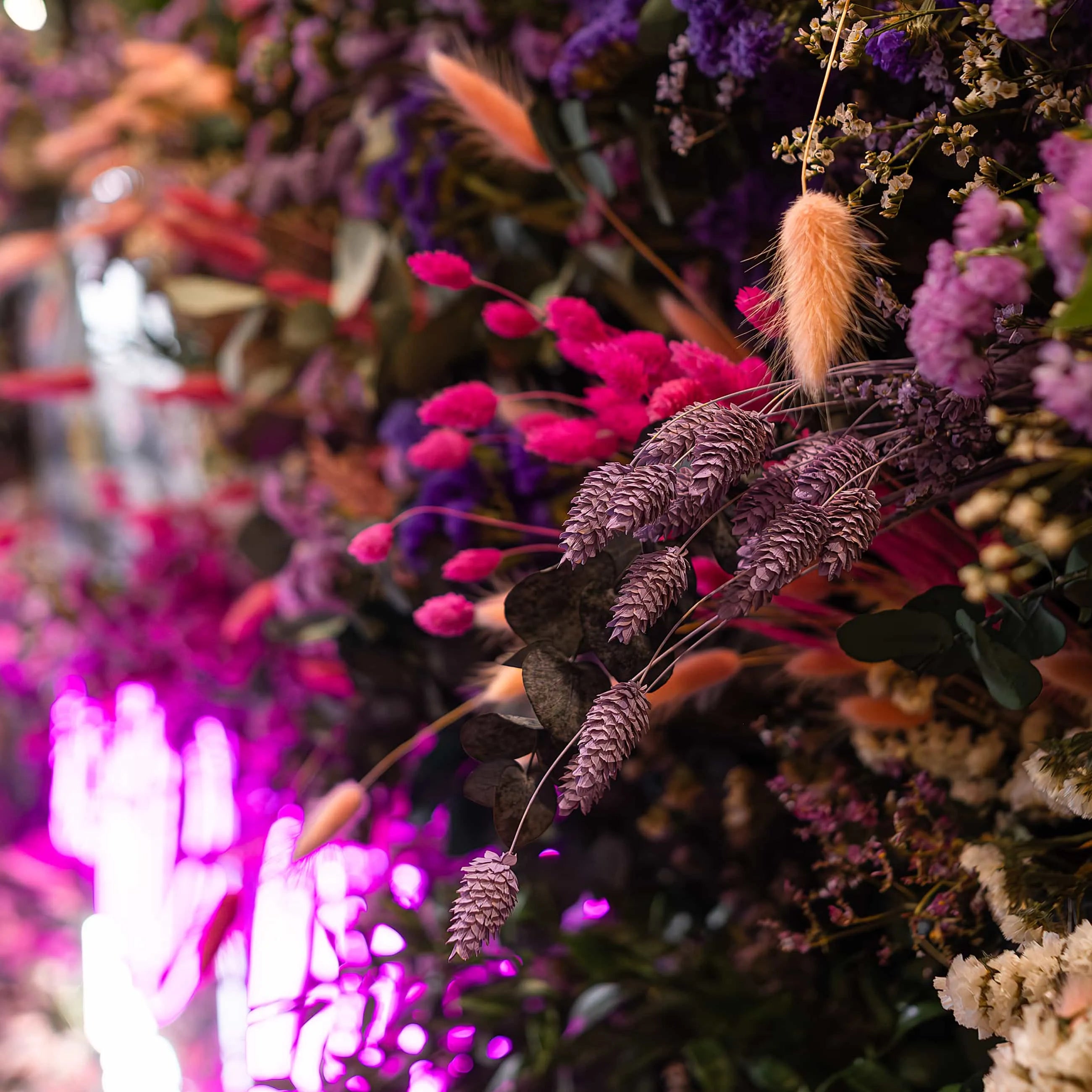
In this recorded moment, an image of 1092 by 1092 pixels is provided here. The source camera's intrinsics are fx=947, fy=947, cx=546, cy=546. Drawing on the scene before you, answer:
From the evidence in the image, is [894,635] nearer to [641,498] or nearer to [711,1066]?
[641,498]

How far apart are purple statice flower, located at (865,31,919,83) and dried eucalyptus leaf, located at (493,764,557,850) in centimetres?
33

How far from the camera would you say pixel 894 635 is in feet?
1.35

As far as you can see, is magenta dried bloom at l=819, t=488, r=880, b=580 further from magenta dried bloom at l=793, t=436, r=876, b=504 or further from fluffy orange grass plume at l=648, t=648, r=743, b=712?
fluffy orange grass plume at l=648, t=648, r=743, b=712

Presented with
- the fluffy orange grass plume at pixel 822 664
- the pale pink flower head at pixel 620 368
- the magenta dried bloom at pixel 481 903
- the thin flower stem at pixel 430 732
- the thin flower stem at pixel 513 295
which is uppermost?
the thin flower stem at pixel 513 295

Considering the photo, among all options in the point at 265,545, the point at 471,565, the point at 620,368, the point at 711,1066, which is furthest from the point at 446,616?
the point at 265,545

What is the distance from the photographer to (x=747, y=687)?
588mm

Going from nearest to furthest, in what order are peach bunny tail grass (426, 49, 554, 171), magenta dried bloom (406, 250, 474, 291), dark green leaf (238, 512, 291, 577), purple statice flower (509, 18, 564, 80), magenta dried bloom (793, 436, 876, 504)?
magenta dried bloom (793, 436, 876, 504) < magenta dried bloom (406, 250, 474, 291) < peach bunny tail grass (426, 49, 554, 171) < purple statice flower (509, 18, 564, 80) < dark green leaf (238, 512, 291, 577)

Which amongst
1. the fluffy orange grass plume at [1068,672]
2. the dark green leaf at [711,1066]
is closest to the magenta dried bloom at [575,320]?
the fluffy orange grass plume at [1068,672]

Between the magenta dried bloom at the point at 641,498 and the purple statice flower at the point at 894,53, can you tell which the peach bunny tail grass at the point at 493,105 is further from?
the magenta dried bloom at the point at 641,498

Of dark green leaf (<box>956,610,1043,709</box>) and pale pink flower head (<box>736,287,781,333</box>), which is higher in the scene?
pale pink flower head (<box>736,287,781,333</box>)

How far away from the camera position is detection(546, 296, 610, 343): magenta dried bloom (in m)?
0.44

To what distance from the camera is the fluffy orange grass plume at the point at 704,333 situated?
0.53 metres

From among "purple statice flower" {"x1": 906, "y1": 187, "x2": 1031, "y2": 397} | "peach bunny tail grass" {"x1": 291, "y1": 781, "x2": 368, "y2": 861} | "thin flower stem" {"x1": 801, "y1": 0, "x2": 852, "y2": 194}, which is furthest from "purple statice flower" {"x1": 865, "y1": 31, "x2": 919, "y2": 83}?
"peach bunny tail grass" {"x1": 291, "y1": 781, "x2": 368, "y2": 861}

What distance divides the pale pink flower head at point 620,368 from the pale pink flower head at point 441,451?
0.12 metres
